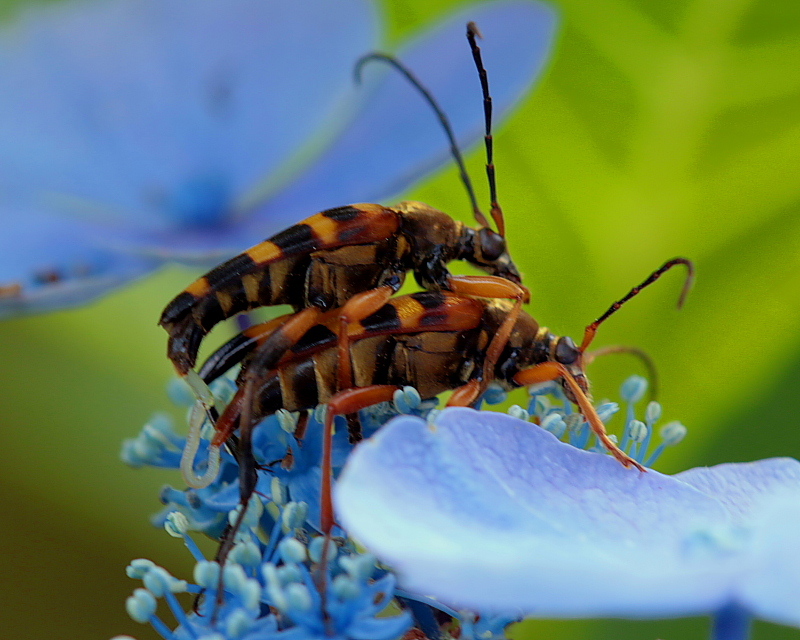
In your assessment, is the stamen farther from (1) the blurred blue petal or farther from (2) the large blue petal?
(2) the large blue petal

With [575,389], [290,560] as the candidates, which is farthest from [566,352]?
[290,560]

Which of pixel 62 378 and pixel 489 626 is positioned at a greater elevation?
pixel 62 378

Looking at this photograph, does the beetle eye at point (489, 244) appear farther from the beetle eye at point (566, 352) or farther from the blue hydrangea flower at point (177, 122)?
the blue hydrangea flower at point (177, 122)

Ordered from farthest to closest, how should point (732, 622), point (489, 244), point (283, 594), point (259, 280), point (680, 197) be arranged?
point (680, 197)
point (489, 244)
point (259, 280)
point (283, 594)
point (732, 622)

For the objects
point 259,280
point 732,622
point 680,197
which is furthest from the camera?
point 680,197

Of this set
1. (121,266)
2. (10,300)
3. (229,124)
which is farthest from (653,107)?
(10,300)

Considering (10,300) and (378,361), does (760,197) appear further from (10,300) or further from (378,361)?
(10,300)

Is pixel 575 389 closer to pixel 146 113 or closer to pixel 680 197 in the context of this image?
pixel 680 197

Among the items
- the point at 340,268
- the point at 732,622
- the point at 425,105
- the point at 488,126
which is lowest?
the point at 732,622
